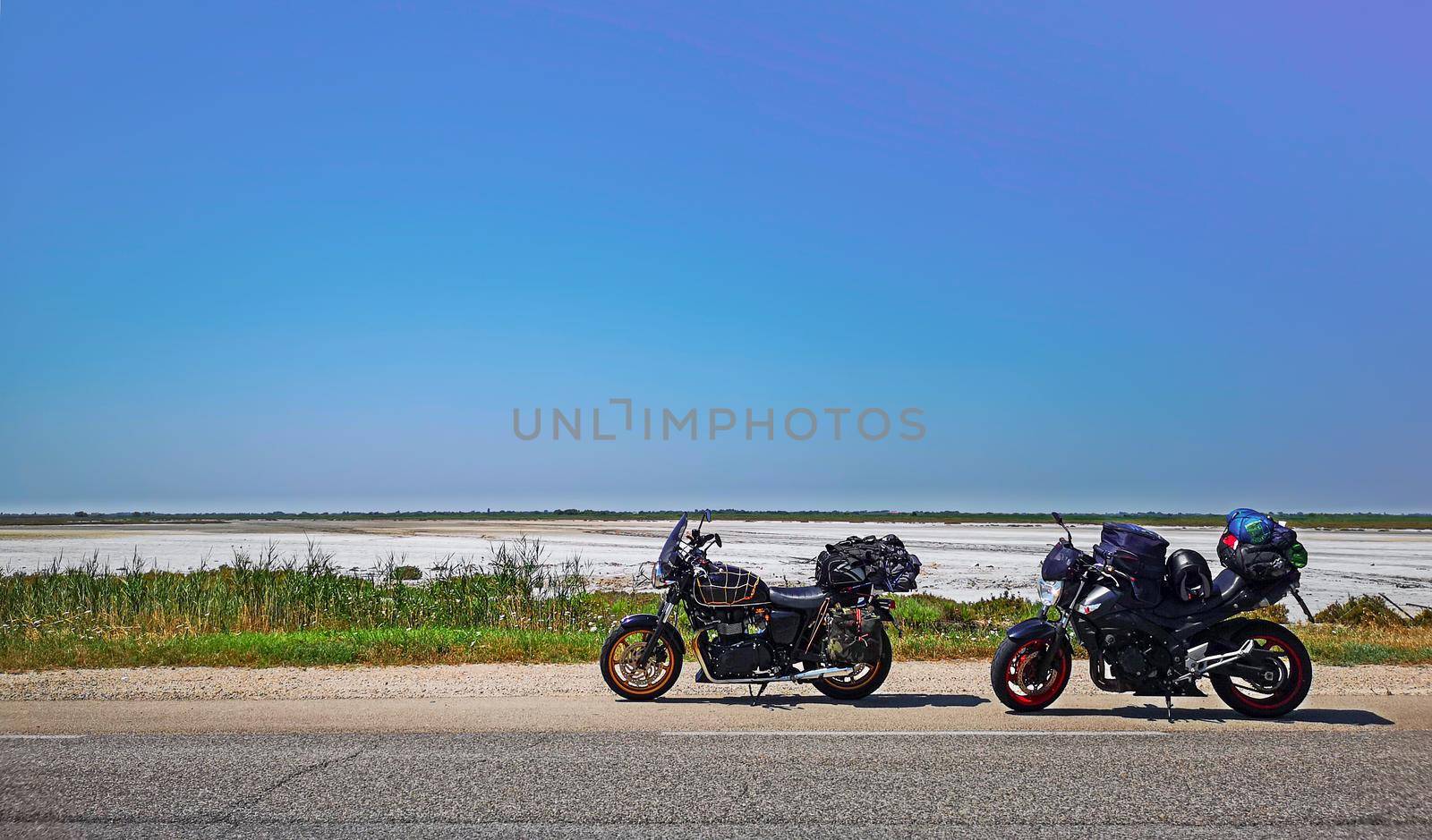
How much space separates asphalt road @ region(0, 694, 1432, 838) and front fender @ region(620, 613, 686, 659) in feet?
2.06

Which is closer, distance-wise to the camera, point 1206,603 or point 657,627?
point 1206,603

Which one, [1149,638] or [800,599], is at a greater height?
[800,599]

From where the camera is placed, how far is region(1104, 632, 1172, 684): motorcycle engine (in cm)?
904

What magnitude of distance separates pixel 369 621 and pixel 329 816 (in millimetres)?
12616

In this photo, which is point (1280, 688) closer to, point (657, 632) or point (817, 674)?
point (817, 674)

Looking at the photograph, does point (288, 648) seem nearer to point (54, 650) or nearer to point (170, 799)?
point (54, 650)

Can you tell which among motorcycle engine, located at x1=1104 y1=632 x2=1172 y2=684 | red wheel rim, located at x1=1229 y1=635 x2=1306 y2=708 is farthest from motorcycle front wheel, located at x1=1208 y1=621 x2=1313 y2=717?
motorcycle engine, located at x1=1104 y1=632 x2=1172 y2=684

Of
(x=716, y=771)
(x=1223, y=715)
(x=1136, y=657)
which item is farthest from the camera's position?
(x=1136, y=657)

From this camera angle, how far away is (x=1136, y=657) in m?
9.06

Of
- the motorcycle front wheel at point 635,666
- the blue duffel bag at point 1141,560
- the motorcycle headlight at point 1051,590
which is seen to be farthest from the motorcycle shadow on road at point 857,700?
the blue duffel bag at point 1141,560

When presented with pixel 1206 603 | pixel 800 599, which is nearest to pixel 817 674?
pixel 800 599

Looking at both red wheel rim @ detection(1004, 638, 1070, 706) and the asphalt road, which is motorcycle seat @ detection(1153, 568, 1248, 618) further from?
red wheel rim @ detection(1004, 638, 1070, 706)

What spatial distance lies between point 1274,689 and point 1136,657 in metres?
1.18

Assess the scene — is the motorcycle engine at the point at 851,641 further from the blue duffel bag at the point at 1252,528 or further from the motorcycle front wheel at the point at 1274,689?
the blue duffel bag at the point at 1252,528
